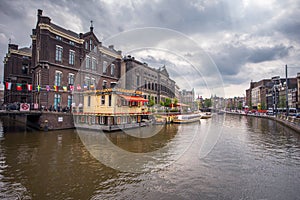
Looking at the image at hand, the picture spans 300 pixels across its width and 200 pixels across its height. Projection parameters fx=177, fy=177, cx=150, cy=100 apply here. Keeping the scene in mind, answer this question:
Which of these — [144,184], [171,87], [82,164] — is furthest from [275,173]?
[171,87]

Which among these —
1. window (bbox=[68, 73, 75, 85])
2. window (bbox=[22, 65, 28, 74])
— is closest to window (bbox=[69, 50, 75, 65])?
window (bbox=[68, 73, 75, 85])

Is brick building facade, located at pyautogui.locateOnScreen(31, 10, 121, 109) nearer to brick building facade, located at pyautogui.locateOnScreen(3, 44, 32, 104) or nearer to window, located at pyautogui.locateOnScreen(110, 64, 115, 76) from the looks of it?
window, located at pyautogui.locateOnScreen(110, 64, 115, 76)

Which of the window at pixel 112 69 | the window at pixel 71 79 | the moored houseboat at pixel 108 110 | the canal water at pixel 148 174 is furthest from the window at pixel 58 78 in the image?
the canal water at pixel 148 174

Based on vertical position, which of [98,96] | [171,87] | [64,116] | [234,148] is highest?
[171,87]

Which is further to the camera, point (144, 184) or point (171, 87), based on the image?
point (171, 87)

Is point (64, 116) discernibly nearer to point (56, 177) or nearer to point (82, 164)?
point (82, 164)

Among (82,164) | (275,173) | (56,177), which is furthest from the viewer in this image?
(82,164)

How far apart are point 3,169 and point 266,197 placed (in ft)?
39.3

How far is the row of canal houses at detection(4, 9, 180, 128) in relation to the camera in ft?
79.5

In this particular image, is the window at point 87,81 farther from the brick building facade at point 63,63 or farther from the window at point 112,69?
the window at point 112,69

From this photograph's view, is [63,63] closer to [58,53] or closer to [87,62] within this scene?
[58,53]

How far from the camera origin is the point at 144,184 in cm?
746

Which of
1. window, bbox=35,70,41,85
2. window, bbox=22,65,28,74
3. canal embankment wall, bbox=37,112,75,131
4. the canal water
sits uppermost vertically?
window, bbox=22,65,28,74

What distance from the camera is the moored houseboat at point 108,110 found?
22859 millimetres
